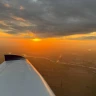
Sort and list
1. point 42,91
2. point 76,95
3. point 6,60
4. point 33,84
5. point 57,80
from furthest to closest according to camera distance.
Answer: point 57,80, point 76,95, point 6,60, point 33,84, point 42,91

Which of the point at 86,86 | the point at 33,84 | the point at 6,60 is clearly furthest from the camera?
the point at 86,86

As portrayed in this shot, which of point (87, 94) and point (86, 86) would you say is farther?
point (86, 86)

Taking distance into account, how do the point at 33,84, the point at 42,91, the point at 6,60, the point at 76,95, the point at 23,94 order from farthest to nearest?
the point at 76,95 → the point at 6,60 → the point at 33,84 → the point at 42,91 → the point at 23,94

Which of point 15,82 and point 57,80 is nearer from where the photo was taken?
point 15,82

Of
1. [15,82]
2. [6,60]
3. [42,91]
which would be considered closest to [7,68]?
[6,60]

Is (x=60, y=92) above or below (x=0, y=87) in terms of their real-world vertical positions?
below

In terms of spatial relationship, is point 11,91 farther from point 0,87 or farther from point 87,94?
point 87,94

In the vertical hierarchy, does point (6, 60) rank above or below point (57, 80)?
above

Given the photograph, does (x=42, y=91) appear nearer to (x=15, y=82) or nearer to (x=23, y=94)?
(x=23, y=94)

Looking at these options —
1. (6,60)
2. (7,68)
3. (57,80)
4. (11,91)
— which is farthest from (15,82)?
(57,80)
